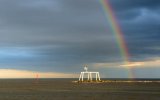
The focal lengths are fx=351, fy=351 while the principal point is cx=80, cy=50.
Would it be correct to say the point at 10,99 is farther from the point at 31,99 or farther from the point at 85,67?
the point at 85,67

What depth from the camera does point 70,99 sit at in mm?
60281

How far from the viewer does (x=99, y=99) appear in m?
60.7

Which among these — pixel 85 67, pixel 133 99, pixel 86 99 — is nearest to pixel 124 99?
pixel 133 99

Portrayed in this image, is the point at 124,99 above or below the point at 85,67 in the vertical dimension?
below

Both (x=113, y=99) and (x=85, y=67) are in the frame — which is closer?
(x=113, y=99)

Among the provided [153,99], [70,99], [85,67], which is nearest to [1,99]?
[70,99]

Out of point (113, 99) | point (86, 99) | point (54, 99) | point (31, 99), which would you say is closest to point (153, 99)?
point (113, 99)

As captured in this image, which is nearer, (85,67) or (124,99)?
(124,99)

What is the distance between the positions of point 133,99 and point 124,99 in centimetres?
152

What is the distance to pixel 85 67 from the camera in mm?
166750

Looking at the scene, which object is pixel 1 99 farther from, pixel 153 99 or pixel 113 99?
pixel 153 99

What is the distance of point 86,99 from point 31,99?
9.44m

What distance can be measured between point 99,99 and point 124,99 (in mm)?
4297

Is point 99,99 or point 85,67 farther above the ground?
point 85,67
